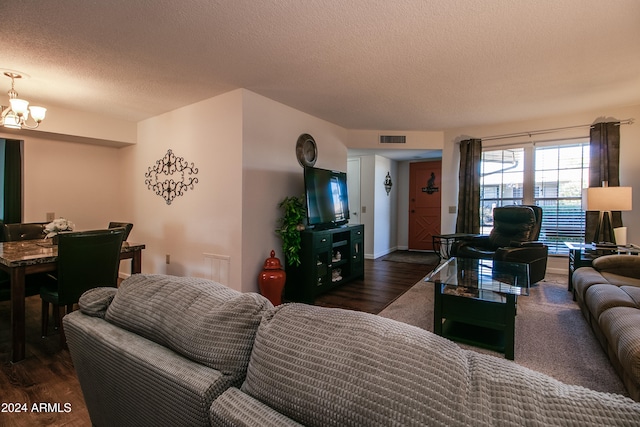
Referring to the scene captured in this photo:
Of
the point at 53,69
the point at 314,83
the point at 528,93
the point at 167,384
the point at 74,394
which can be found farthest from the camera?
the point at 528,93

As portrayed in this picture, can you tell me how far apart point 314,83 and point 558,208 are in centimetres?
422

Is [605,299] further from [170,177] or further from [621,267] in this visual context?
[170,177]

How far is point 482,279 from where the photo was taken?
287 centimetres

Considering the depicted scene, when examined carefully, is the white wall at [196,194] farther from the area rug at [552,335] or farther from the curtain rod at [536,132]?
the curtain rod at [536,132]

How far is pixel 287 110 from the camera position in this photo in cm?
414

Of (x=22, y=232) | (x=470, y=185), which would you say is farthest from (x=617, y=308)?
(x=22, y=232)

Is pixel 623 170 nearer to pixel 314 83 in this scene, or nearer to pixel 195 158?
pixel 314 83

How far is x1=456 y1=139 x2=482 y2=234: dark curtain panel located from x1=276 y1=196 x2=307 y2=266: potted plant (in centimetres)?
304

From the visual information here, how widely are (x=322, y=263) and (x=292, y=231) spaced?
0.64 meters

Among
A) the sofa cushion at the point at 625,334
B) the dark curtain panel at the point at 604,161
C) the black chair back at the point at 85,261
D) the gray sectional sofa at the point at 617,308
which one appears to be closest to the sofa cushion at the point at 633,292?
the gray sectional sofa at the point at 617,308

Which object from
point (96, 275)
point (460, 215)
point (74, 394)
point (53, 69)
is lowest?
point (74, 394)

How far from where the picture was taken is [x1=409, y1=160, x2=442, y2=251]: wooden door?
290 inches

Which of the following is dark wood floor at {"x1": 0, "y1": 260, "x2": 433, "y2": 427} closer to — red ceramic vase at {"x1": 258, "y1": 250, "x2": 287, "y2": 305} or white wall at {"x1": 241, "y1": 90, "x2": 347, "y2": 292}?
red ceramic vase at {"x1": 258, "y1": 250, "x2": 287, "y2": 305}

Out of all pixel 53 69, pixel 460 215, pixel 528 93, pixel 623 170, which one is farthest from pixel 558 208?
pixel 53 69
